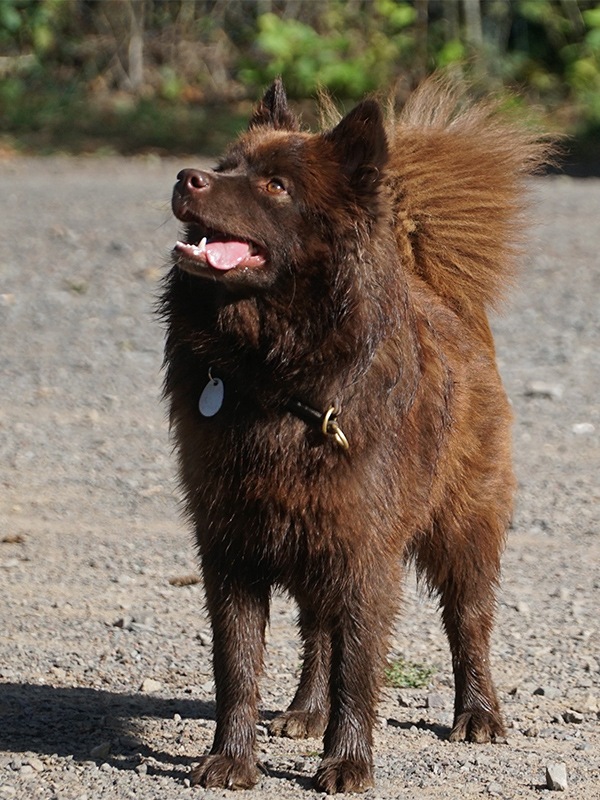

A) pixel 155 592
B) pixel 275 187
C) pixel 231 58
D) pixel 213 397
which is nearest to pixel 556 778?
pixel 213 397

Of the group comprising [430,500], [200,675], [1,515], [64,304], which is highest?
[430,500]

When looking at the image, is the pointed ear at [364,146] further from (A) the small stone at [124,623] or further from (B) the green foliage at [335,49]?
(B) the green foliage at [335,49]

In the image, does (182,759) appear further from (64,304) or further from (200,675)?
(64,304)

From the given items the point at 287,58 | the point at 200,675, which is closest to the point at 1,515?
the point at 200,675

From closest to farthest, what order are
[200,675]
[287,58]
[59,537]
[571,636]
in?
[200,675] < [571,636] < [59,537] < [287,58]

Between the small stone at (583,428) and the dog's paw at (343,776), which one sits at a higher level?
the dog's paw at (343,776)

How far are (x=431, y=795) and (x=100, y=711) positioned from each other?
126cm

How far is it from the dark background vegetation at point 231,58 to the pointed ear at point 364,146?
1311cm

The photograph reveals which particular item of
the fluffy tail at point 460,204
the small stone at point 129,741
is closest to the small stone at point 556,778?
the small stone at point 129,741

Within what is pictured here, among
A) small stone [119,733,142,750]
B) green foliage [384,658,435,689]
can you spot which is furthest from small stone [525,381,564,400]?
small stone [119,733,142,750]

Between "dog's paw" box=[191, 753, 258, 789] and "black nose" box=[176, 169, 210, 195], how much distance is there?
1.68m

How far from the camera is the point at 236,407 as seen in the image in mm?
Result: 3506

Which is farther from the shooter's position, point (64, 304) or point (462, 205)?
point (64, 304)

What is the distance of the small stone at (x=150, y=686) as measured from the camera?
14.3 feet
